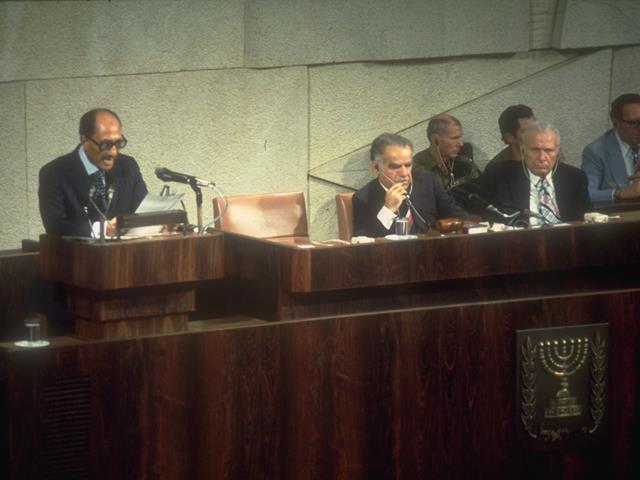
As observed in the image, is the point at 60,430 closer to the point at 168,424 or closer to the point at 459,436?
the point at 168,424

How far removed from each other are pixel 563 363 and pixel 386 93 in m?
2.71

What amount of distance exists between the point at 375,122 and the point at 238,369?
3022mm

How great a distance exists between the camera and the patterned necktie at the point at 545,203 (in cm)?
632

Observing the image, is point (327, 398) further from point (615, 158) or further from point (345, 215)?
point (615, 158)

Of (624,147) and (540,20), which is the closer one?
(624,147)

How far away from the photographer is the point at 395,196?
20.1 ft

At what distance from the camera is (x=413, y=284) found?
17.5 ft

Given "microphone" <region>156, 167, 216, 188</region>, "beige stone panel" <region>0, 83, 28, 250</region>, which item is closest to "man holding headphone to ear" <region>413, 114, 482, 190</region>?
"beige stone panel" <region>0, 83, 28, 250</region>

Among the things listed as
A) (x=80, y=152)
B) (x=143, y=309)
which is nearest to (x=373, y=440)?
(x=143, y=309)

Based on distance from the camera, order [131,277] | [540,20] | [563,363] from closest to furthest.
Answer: [131,277]
[563,363]
[540,20]

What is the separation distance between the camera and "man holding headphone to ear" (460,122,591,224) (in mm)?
6418

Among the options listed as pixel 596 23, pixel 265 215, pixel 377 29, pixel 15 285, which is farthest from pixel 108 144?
pixel 596 23

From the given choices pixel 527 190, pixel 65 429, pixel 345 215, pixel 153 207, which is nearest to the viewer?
pixel 65 429

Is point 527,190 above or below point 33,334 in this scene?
above
